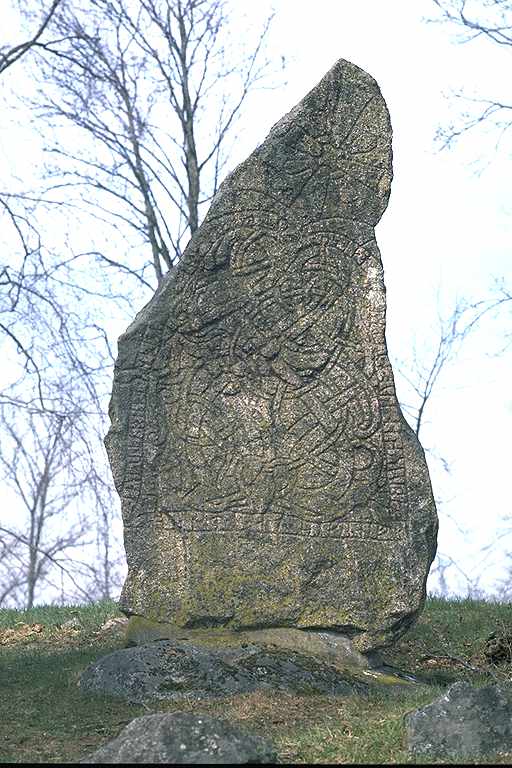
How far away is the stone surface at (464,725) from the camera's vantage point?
17.6ft

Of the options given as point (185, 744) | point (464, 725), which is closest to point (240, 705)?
point (464, 725)

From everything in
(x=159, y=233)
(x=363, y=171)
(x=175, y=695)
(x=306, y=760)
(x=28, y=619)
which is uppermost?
(x=159, y=233)

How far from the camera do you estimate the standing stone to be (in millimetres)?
7965

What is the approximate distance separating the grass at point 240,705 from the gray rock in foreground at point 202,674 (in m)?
0.14

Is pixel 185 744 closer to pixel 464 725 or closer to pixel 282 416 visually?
pixel 464 725

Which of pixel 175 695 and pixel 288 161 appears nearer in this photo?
pixel 175 695

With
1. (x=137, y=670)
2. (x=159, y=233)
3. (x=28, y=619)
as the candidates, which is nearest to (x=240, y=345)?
(x=137, y=670)

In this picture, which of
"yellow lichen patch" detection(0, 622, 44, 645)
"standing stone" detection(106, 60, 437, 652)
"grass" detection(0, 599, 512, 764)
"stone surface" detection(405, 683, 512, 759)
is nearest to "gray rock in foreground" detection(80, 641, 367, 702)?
"grass" detection(0, 599, 512, 764)

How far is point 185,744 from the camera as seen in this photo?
4.89m

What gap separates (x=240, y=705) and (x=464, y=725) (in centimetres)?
175

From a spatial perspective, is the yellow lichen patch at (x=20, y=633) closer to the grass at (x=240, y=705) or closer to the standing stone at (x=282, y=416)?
the grass at (x=240, y=705)

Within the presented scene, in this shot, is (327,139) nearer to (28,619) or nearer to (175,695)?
(175,695)

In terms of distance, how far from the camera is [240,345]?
8.19 metres

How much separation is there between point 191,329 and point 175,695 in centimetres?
259
